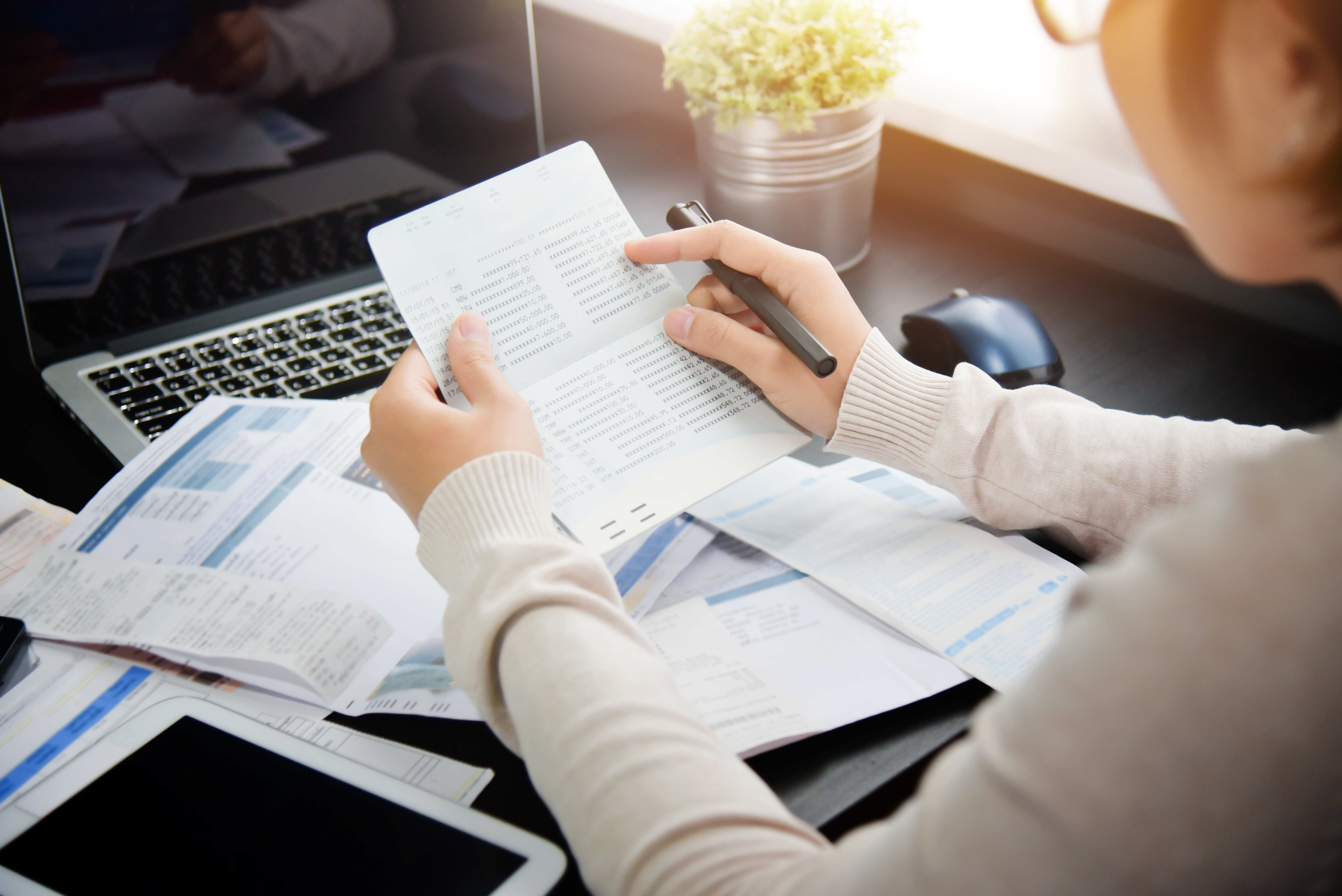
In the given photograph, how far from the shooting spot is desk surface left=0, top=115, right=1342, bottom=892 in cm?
53

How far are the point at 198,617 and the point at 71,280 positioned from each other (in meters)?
0.40

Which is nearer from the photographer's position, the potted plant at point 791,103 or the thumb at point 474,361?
the thumb at point 474,361

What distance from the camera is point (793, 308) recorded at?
0.72m

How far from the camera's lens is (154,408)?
31.7 inches

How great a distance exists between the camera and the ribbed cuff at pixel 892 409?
0.69 metres

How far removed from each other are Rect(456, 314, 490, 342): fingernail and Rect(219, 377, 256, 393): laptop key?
278mm

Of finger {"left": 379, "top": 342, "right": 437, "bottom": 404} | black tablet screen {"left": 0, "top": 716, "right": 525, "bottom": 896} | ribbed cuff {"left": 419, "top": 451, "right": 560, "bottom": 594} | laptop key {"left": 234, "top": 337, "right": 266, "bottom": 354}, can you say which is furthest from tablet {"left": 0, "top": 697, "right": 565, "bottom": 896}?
laptop key {"left": 234, "top": 337, "right": 266, "bottom": 354}

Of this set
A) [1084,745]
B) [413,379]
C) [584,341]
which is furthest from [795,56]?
[1084,745]

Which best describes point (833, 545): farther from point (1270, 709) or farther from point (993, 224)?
point (993, 224)

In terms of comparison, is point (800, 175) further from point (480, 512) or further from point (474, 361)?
point (480, 512)

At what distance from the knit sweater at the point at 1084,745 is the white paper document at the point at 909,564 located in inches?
7.1

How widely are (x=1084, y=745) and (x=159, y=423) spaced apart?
75 centimetres

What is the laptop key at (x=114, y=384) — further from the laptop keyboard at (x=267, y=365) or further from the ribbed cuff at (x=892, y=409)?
the ribbed cuff at (x=892, y=409)

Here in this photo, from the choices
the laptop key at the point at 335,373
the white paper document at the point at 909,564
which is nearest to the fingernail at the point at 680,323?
the white paper document at the point at 909,564
